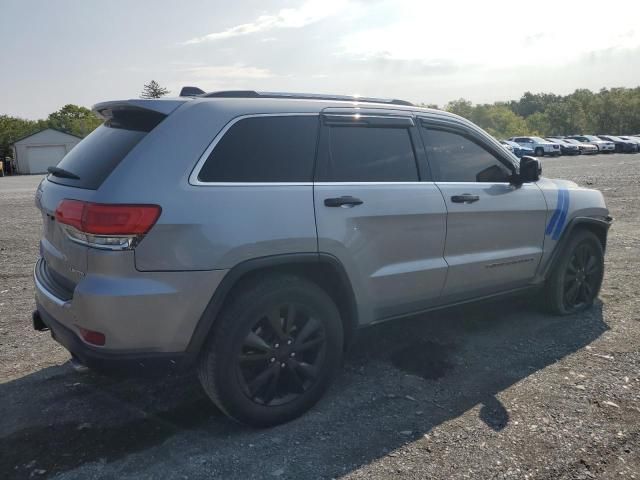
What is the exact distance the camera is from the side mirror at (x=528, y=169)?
4523 millimetres

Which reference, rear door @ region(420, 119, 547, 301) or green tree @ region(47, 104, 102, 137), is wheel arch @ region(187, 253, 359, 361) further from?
green tree @ region(47, 104, 102, 137)

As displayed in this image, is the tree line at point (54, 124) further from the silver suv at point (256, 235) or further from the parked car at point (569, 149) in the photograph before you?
the silver suv at point (256, 235)

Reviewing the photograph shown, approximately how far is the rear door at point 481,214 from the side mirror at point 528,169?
0.33ft

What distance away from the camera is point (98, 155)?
3199 mm

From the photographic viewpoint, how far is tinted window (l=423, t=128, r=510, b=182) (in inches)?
162

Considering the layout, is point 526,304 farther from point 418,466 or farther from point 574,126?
point 574,126

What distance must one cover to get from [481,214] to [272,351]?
1976 mm

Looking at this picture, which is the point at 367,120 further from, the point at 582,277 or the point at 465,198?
the point at 582,277

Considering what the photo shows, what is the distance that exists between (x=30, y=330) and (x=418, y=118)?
3.75 m

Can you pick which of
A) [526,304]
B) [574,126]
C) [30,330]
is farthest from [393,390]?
[574,126]

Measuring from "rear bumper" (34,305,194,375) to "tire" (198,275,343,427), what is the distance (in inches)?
7.7

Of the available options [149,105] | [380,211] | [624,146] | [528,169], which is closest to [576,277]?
[528,169]

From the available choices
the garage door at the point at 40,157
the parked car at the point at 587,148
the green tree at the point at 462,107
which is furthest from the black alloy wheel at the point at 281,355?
the green tree at the point at 462,107

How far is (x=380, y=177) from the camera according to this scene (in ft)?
12.3
